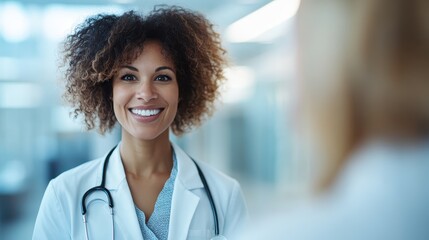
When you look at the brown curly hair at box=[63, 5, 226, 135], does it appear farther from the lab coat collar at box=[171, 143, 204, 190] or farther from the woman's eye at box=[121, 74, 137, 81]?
the lab coat collar at box=[171, 143, 204, 190]

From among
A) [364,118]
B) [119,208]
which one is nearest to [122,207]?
[119,208]

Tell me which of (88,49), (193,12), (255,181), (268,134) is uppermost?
(193,12)

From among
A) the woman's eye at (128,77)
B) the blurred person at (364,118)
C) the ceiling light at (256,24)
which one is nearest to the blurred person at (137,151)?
the woman's eye at (128,77)

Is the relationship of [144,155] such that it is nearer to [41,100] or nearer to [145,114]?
[145,114]

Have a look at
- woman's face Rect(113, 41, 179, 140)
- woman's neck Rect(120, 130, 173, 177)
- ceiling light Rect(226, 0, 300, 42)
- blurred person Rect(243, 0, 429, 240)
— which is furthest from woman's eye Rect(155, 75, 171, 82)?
ceiling light Rect(226, 0, 300, 42)

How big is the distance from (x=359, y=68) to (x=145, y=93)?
2.31 feet

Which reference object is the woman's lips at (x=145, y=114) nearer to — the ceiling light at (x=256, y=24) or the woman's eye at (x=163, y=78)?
the woman's eye at (x=163, y=78)

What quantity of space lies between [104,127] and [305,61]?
2.81ft

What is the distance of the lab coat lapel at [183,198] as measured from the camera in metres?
1.07

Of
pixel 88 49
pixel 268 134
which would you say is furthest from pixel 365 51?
pixel 268 134

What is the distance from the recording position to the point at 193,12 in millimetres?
1230

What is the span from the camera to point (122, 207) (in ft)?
3.43

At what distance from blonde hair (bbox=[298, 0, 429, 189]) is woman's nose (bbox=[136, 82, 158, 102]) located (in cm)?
68

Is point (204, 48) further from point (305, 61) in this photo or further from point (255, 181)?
point (255, 181)
